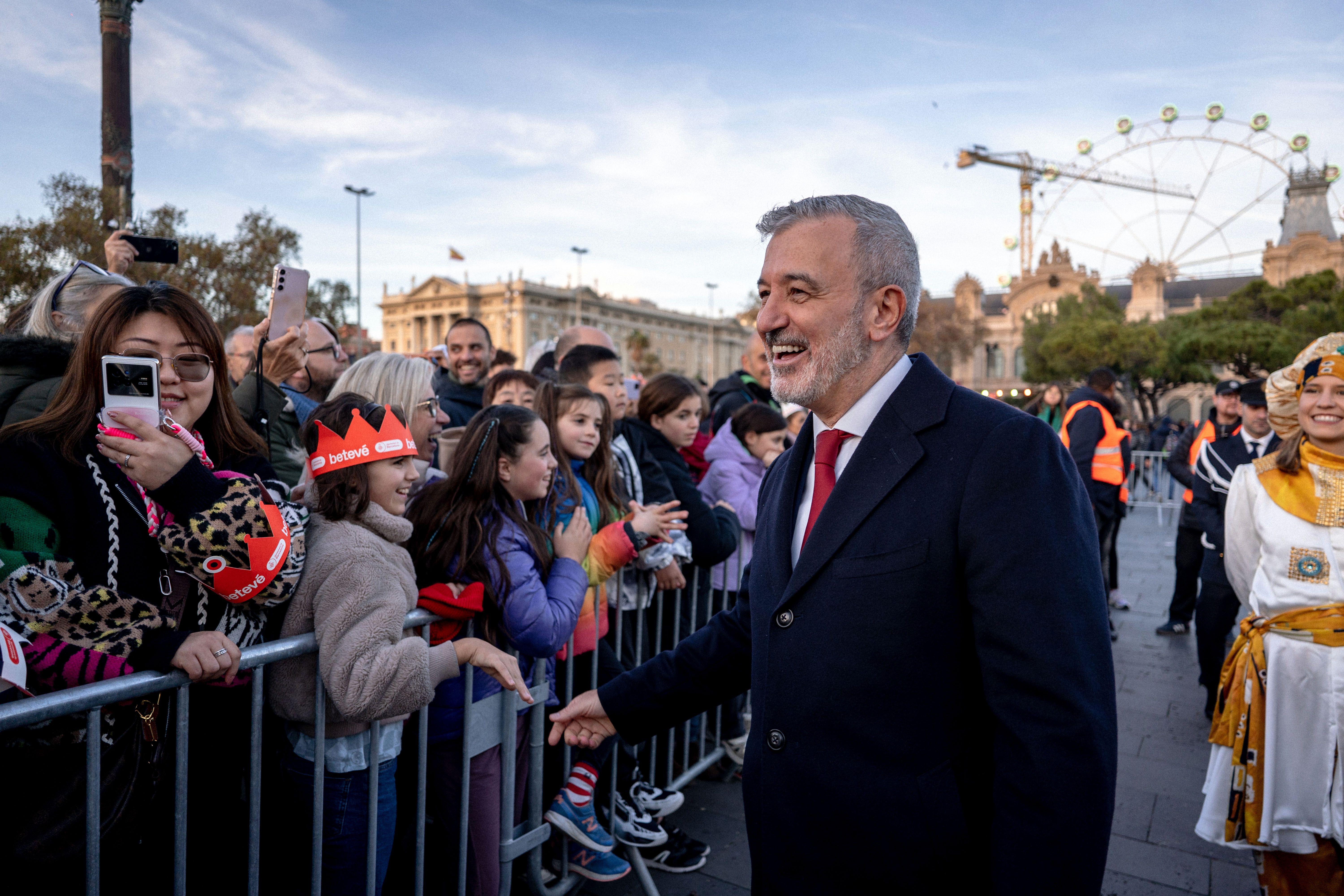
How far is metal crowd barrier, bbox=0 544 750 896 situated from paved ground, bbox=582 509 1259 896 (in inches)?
6.9

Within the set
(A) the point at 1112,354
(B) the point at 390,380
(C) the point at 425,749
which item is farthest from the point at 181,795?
(A) the point at 1112,354

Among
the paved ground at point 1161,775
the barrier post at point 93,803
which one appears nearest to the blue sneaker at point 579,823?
the barrier post at point 93,803

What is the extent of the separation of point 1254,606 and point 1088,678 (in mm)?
2438

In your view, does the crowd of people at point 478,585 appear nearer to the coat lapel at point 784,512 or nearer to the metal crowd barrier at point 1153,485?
the coat lapel at point 784,512

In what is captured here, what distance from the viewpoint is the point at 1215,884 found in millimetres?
3414

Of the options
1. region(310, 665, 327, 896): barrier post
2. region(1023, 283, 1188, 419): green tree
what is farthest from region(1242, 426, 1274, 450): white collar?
region(1023, 283, 1188, 419): green tree

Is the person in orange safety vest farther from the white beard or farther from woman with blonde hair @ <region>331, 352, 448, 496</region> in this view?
the white beard

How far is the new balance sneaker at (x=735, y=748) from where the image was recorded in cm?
424

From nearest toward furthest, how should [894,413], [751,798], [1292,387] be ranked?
[894,413] → [751,798] → [1292,387]

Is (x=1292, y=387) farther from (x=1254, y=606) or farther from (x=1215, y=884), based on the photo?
(x=1215, y=884)

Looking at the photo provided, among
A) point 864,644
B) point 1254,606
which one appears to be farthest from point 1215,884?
point 864,644

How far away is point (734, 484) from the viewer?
4.62 m

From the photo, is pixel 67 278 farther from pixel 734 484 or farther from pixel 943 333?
pixel 943 333

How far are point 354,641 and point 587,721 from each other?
637 mm
